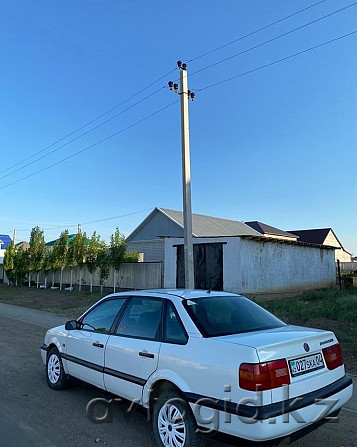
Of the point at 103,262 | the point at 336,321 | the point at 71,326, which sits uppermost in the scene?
the point at 103,262

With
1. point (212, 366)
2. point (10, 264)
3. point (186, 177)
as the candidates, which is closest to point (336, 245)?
point (10, 264)

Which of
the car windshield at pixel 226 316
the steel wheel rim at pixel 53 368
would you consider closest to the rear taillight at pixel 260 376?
the car windshield at pixel 226 316

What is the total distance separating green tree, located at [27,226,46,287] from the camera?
1181 inches

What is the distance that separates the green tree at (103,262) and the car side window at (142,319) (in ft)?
59.9

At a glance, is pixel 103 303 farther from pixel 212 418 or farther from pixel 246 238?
pixel 246 238

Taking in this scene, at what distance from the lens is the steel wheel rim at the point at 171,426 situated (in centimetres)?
351

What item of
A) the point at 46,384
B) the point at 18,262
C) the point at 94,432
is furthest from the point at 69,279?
the point at 94,432

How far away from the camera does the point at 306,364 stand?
3506 mm

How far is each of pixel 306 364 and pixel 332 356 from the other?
1.65ft

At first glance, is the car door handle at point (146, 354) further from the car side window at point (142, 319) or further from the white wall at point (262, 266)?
the white wall at point (262, 266)

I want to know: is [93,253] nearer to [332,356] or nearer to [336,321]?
[336,321]

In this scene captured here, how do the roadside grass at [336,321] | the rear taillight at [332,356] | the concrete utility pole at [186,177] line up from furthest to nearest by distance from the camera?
1. the concrete utility pole at [186,177]
2. the roadside grass at [336,321]
3. the rear taillight at [332,356]

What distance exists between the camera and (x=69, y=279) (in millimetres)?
28359

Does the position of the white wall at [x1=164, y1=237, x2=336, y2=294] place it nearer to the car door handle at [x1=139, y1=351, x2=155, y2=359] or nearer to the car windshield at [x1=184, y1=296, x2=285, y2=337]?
the car windshield at [x1=184, y1=296, x2=285, y2=337]
